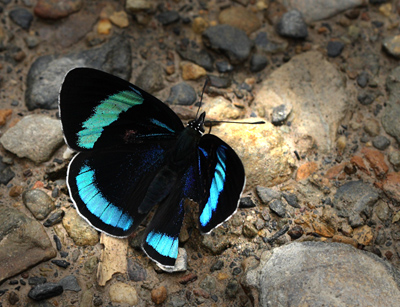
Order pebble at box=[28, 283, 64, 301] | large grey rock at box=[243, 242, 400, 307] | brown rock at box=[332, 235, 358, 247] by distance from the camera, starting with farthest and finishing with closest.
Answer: brown rock at box=[332, 235, 358, 247]
pebble at box=[28, 283, 64, 301]
large grey rock at box=[243, 242, 400, 307]

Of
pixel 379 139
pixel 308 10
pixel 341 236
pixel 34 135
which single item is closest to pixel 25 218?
pixel 34 135

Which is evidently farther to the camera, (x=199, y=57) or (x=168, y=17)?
(x=168, y=17)

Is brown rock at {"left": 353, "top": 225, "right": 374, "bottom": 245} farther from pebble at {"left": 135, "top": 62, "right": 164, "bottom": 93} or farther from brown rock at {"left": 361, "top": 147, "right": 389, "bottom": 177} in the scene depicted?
pebble at {"left": 135, "top": 62, "right": 164, "bottom": 93}

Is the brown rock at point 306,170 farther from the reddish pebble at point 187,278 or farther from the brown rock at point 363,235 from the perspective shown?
the reddish pebble at point 187,278

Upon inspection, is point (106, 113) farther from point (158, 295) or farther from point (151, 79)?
point (158, 295)

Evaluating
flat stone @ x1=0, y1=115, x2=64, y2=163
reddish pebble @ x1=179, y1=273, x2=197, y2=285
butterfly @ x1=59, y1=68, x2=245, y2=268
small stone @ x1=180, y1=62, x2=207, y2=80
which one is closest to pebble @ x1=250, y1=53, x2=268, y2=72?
small stone @ x1=180, y1=62, x2=207, y2=80

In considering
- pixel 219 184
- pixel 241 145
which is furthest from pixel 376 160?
pixel 219 184
